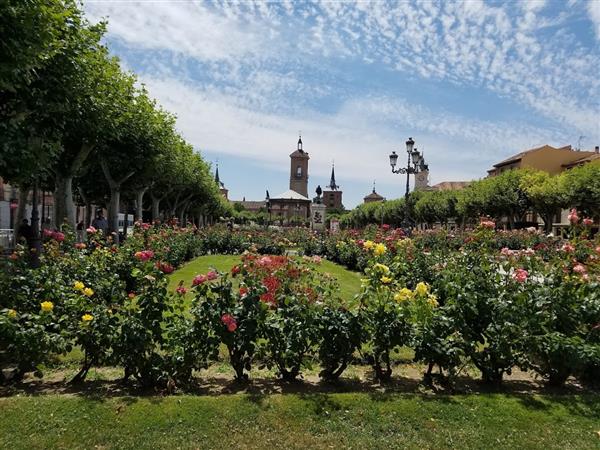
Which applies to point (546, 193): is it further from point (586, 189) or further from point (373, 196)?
point (373, 196)

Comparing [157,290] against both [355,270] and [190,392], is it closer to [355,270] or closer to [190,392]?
[190,392]

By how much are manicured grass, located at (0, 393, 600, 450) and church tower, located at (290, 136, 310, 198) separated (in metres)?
108

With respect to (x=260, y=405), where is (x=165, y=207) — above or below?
above

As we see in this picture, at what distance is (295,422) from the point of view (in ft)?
12.0

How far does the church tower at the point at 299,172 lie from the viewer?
112238 millimetres

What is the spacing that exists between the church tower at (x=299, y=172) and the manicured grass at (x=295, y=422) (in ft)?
355

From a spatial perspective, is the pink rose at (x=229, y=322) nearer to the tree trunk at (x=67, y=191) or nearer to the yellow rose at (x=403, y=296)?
the yellow rose at (x=403, y=296)

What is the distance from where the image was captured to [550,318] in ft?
14.4

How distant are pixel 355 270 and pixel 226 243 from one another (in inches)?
308

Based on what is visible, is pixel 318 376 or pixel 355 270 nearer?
pixel 318 376

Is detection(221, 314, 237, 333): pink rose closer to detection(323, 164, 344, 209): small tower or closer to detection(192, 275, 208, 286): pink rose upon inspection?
detection(192, 275, 208, 286): pink rose

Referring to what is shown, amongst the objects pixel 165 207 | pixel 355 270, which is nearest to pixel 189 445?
pixel 355 270

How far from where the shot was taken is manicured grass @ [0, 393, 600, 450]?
11.1ft

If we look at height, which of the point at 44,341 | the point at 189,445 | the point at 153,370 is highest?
the point at 44,341
